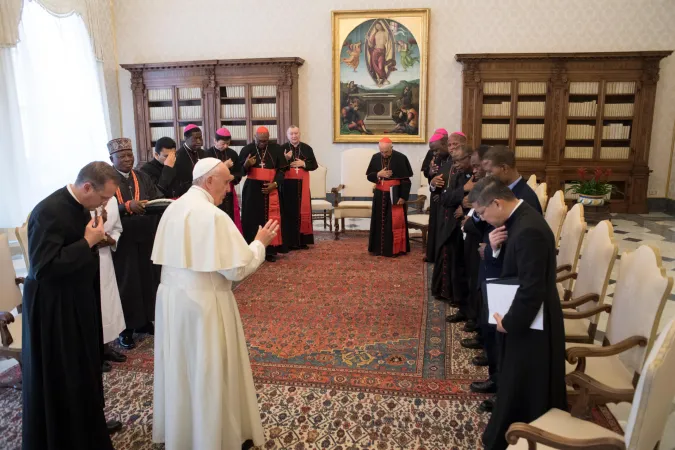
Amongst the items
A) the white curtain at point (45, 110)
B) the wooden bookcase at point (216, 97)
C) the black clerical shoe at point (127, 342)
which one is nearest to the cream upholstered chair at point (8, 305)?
the black clerical shoe at point (127, 342)

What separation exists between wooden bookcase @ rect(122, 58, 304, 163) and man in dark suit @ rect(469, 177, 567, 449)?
8.31m

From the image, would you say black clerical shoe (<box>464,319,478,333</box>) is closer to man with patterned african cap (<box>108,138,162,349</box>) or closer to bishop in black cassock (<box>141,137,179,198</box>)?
man with patterned african cap (<box>108,138,162,349</box>)

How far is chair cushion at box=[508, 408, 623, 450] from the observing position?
87.8 inches

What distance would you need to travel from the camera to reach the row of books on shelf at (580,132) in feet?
33.2

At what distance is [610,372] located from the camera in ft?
9.17

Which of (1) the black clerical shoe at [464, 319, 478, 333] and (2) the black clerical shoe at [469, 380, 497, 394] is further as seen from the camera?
(1) the black clerical shoe at [464, 319, 478, 333]

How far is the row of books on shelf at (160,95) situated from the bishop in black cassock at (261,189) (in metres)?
4.23

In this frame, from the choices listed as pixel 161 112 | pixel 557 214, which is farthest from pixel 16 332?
pixel 161 112

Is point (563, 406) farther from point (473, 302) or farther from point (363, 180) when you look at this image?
point (363, 180)

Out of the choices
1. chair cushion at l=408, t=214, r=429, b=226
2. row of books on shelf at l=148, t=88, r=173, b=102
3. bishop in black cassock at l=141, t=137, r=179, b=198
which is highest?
row of books on shelf at l=148, t=88, r=173, b=102

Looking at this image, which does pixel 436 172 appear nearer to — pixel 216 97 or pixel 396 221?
pixel 396 221

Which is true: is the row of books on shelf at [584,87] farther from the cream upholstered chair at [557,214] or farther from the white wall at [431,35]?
the cream upholstered chair at [557,214]

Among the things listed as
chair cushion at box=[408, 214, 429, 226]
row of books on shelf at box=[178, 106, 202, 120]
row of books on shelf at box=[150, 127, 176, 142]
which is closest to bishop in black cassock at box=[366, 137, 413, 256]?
chair cushion at box=[408, 214, 429, 226]

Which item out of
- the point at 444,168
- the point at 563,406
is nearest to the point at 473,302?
the point at 444,168
